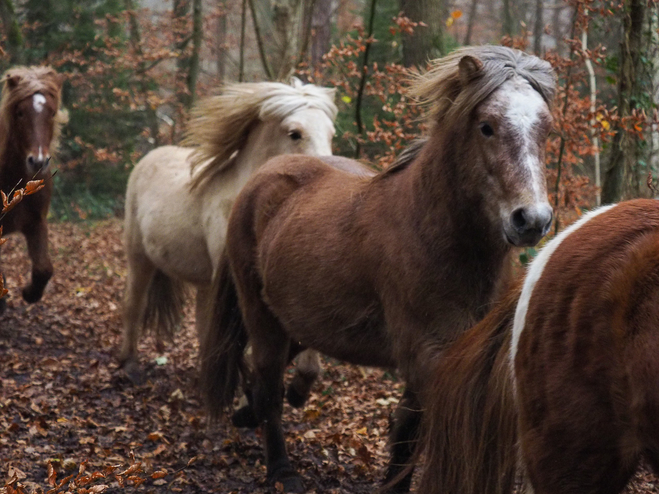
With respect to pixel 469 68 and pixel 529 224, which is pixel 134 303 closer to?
pixel 469 68

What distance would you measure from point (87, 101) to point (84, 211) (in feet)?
8.42

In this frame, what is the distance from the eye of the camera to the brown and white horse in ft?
6.25

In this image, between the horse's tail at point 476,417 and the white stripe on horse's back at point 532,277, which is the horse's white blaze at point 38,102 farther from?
the white stripe on horse's back at point 532,277

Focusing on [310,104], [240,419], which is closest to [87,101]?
[310,104]

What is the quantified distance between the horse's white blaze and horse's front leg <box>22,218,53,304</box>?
3.80 ft

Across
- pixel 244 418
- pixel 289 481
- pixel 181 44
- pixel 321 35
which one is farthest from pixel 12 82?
pixel 181 44

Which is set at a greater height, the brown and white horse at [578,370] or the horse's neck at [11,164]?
the brown and white horse at [578,370]

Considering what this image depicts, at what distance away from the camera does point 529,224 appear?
3016mm

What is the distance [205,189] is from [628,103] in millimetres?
3451

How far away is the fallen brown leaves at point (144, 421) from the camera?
15.5 feet

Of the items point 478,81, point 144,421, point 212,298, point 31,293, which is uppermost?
point 478,81

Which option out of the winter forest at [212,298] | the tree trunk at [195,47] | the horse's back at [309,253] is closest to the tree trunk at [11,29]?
the tree trunk at [195,47]

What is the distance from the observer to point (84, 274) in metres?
11.9

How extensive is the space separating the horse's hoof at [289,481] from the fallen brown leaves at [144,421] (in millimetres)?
81
